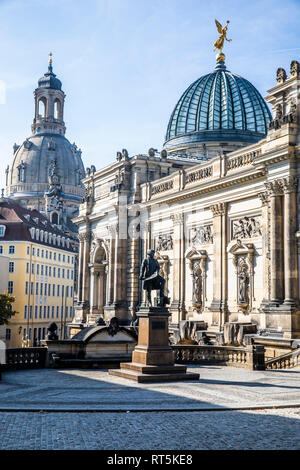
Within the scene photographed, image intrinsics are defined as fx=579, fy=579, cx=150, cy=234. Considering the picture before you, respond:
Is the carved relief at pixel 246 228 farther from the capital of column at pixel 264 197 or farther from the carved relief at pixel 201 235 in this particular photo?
the carved relief at pixel 201 235

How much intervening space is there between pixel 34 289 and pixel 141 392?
6909 cm

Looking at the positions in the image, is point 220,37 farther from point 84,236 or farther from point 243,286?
point 243,286

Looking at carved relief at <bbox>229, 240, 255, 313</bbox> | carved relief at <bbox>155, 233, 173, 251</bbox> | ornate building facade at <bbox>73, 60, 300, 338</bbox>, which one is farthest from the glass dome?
carved relief at <bbox>229, 240, 255, 313</bbox>

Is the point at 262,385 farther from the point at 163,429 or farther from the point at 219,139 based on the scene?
the point at 219,139

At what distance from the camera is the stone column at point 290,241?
3256cm

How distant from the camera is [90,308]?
59031 mm

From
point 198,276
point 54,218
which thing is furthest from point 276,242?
point 54,218

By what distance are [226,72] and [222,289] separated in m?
33.3

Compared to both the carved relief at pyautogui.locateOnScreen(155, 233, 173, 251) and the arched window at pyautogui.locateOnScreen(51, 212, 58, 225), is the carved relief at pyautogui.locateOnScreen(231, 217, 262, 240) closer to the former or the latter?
the carved relief at pyautogui.locateOnScreen(155, 233, 173, 251)

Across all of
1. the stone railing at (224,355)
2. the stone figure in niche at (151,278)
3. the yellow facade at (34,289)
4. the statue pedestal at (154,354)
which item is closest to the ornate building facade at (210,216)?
the stone railing at (224,355)

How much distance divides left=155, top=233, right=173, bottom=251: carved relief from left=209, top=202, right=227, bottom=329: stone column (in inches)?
274

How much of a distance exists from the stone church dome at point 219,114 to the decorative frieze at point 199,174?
564 inches

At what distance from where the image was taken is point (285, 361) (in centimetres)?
2811

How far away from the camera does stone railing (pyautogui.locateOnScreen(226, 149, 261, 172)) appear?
3834 cm
